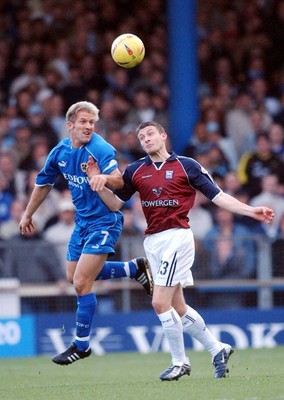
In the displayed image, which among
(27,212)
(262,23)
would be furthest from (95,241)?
(262,23)

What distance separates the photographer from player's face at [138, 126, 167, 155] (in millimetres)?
10242

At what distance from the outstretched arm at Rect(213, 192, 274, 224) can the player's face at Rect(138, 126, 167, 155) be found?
27.2 inches

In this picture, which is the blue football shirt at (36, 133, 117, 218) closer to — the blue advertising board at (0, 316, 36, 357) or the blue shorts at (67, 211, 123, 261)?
the blue shorts at (67, 211, 123, 261)

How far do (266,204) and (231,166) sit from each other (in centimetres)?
135

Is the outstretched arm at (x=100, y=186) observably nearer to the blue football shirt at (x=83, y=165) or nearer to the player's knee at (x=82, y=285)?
the blue football shirt at (x=83, y=165)

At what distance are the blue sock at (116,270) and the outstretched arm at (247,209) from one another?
165cm

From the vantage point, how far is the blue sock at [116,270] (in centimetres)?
1133

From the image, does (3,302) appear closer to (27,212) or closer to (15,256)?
(15,256)

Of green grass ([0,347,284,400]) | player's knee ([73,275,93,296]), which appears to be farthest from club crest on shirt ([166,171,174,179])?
green grass ([0,347,284,400])

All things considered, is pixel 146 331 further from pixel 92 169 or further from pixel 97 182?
pixel 97 182

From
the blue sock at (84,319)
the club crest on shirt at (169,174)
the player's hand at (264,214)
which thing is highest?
the club crest on shirt at (169,174)

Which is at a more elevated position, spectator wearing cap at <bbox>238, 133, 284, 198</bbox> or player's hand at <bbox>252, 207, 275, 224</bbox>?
spectator wearing cap at <bbox>238, 133, 284, 198</bbox>

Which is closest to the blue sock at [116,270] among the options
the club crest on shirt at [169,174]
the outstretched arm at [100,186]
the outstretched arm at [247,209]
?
the outstretched arm at [100,186]

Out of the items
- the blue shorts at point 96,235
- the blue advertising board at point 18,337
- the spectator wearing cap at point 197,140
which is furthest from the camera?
the spectator wearing cap at point 197,140
